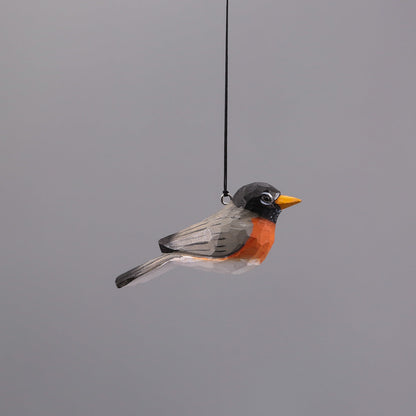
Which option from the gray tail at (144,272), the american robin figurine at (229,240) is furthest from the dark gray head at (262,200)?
the gray tail at (144,272)

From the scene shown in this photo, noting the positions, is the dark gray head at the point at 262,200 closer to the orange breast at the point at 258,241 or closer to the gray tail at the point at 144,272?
the orange breast at the point at 258,241

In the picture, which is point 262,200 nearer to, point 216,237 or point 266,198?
point 266,198

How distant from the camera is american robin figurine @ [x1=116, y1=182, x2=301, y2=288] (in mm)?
1162

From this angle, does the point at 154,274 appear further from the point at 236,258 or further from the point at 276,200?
the point at 276,200

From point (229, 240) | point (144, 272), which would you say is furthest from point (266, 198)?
point (144, 272)

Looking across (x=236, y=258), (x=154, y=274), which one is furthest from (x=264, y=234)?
(x=154, y=274)

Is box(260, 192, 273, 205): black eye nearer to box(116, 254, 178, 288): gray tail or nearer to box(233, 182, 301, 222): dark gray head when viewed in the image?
box(233, 182, 301, 222): dark gray head

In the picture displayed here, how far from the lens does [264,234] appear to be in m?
1.21

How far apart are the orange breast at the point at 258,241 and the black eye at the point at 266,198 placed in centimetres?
3

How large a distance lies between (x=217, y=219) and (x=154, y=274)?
0.56 ft

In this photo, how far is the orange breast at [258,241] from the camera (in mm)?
1181

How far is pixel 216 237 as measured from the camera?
46.6 inches

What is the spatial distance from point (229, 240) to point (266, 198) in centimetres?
12

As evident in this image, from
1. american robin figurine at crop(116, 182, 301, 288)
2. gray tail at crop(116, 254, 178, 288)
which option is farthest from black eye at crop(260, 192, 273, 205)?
gray tail at crop(116, 254, 178, 288)
